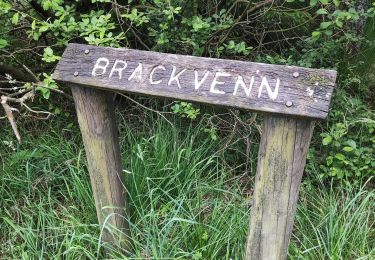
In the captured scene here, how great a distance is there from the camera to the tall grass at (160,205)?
2227mm

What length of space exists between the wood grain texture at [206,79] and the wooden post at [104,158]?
0.16 m

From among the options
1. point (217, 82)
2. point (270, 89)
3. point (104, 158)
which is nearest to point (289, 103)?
point (270, 89)

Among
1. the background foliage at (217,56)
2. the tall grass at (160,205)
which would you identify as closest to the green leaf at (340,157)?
the background foliage at (217,56)

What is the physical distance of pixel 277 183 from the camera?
1.64m

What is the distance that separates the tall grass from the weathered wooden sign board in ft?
1.55

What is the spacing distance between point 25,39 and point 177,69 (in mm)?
2146

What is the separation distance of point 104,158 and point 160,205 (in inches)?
24.8

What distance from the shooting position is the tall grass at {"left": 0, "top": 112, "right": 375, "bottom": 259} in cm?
223

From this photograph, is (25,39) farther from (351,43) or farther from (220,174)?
(351,43)

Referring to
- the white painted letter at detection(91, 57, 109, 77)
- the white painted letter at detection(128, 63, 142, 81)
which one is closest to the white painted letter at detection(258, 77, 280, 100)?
the white painted letter at detection(128, 63, 142, 81)

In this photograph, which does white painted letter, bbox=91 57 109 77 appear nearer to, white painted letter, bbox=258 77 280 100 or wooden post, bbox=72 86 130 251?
wooden post, bbox=72 86 130 251

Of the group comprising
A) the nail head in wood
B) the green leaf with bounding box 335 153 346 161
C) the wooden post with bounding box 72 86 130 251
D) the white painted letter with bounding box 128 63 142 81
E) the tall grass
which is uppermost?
the white painted letter with bounding box 128 63 142 81

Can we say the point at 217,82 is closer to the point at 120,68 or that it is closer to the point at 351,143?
the point at 120,68

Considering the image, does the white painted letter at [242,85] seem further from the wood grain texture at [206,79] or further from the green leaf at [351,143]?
the green leaf at [351,143]
